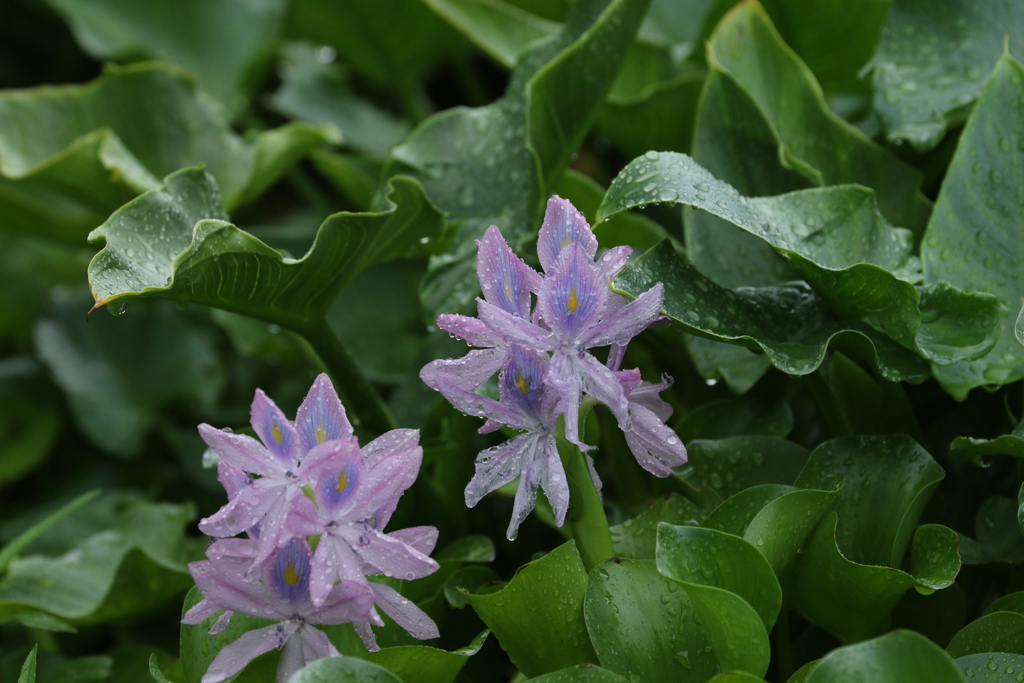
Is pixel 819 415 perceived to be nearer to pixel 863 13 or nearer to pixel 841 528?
pixel 841 528

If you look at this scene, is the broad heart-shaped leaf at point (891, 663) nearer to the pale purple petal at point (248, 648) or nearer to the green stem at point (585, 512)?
the green stem at point (585, 512)

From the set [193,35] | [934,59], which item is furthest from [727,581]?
[193,35]

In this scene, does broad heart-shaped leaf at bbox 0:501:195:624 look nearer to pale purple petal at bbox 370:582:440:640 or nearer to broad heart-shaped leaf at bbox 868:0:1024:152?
pale purple petal at bbox 370:582:440:640

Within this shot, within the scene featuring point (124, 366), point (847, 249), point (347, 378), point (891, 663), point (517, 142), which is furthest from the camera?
point (124, 366)

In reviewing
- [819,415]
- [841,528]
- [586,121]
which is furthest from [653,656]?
[586,121]

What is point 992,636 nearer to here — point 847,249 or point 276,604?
point 847,249

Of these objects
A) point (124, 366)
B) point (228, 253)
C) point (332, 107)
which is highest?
point (228, 253)
